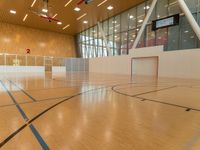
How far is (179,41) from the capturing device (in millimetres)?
11438

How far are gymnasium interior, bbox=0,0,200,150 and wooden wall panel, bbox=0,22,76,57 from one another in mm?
123

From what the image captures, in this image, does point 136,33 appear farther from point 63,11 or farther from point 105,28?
point 63,11

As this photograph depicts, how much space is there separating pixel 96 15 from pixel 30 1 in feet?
22.4

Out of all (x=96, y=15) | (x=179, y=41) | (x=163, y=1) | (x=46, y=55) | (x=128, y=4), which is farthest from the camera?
(x=46, y=55)

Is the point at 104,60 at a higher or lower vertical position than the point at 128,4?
lower

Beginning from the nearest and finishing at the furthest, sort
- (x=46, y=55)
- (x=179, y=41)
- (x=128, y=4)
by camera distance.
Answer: (x=179, y=41) → (x=128, y=4) → (x=46, y=55)

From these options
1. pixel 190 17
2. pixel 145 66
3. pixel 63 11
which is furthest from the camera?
pixel 63 11

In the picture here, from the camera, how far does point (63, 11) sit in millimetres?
14820

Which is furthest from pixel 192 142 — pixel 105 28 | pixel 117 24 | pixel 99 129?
pixel 105 28

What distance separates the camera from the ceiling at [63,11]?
1316 cm

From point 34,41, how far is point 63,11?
8.64 m

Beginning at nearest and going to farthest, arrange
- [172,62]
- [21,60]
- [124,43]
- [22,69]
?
1. [172,62]
2. [124,43]
3. [22,69]
4. [21,60]

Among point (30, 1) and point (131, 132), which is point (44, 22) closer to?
point (30, 1)

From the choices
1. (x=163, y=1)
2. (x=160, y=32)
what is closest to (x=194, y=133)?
(x=160, y=32)
